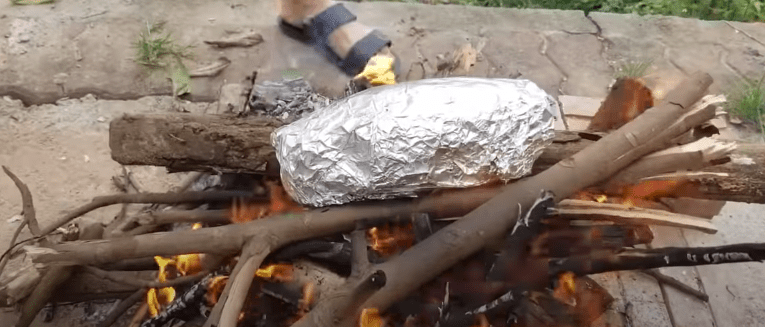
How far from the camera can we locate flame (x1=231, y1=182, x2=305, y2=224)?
5.08 feet

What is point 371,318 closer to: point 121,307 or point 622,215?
point 622,215

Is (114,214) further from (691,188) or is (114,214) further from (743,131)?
(743,131)

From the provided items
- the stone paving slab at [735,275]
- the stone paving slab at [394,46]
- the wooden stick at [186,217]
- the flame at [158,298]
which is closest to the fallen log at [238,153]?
the wooden stick at [186,217]

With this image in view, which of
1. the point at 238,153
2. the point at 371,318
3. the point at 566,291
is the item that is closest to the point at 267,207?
the point at 238,153

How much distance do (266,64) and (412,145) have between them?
1.54 meters

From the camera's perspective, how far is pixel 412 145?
1.36 meters

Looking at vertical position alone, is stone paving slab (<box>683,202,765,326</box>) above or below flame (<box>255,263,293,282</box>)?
below

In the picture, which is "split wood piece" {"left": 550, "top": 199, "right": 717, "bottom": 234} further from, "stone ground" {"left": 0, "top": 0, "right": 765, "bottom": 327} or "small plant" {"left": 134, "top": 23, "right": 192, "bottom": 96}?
"small plant" {"left": 134, "top": 23, "right": 192, "bottom": 96}

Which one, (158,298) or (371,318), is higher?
(371,318)

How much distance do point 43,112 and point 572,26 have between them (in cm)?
242

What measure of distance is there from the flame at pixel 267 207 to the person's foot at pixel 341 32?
0.92 meters

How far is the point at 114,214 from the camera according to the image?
6.89ft

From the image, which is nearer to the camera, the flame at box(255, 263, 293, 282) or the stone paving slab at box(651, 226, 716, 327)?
the flame at box(255, 263, 293, 282)


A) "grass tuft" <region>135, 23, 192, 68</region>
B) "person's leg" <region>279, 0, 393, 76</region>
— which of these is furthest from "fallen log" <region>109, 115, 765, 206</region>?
"grass tuft" <region>135, 23, 192, 68</region>
